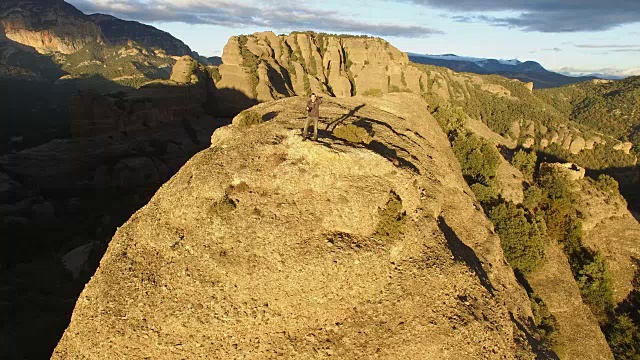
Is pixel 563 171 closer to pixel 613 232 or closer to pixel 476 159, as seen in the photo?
pixel 613 232

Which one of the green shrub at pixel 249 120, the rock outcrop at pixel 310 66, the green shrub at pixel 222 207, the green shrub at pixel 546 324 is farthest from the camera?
the rock outcrop at pixel 310 66

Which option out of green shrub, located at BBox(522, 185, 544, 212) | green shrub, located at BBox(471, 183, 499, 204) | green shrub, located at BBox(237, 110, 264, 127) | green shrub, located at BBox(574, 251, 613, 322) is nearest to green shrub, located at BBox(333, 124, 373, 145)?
green shrub, located at BBox(237, 110, 264, 127)

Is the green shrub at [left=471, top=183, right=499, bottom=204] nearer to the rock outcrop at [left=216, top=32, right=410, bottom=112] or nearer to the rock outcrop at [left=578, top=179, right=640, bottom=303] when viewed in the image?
the rock outcrop at [left=578, top=179, right=640, bottom=303]

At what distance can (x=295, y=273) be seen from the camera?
68.9ft

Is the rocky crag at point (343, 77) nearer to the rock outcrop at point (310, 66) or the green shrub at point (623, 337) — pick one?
the rock outcrop at point (310, 66)

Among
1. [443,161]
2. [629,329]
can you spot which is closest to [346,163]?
[443,161]

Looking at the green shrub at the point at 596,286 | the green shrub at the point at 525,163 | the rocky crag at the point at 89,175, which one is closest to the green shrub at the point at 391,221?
the rocky crag at the point at 89,175

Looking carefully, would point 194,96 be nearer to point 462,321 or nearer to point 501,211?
point 501,211

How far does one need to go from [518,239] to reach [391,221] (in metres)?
24.9

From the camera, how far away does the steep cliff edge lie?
64.0 feet

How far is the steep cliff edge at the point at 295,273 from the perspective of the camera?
19516 millimetres

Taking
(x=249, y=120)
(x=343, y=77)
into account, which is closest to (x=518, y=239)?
(x=249, y=120)

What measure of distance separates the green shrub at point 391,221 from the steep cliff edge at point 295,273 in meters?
0.10

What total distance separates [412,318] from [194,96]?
294ft
